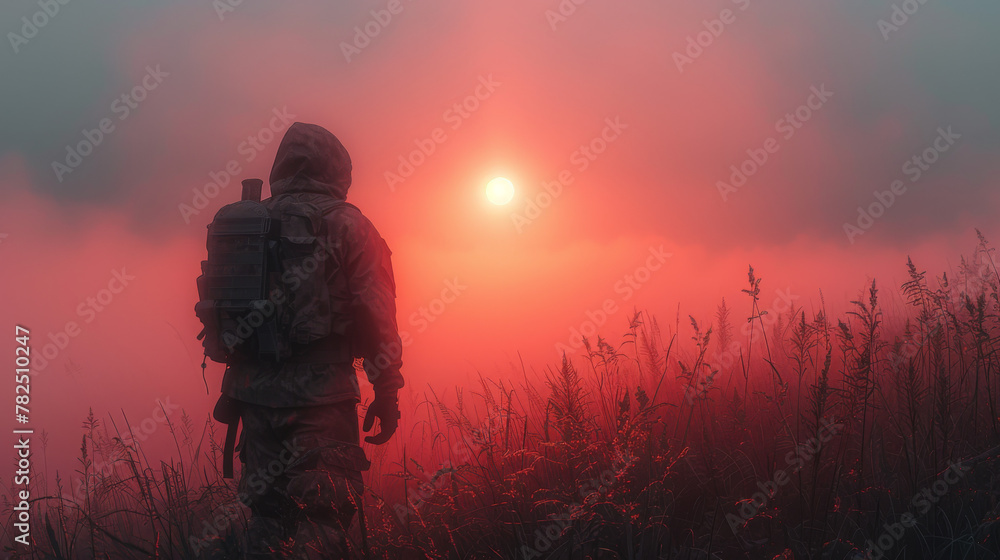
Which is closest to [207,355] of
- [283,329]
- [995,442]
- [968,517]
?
[283,329]

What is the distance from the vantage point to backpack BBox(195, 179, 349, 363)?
→ 3.39 m

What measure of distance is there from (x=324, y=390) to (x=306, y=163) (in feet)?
4.56

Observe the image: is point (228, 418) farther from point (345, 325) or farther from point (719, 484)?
point (719, 484)

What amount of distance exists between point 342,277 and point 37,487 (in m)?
5.09

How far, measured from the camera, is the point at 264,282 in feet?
11.2

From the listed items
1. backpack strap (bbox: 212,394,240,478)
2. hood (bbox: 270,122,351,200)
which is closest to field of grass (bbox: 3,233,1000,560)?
backpack strap (bbox: 212,394,240,478)

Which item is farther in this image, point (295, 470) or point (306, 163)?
point (306, 163)

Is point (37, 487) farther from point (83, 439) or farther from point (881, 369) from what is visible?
point (881, 369)

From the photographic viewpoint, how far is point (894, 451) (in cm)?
347

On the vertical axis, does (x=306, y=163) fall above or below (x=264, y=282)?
above

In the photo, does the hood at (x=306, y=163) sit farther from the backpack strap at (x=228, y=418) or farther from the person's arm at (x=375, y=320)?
the backpack strap at (x=228, y=418)

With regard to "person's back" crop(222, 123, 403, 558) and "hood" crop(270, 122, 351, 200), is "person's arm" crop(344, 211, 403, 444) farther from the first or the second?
"hood" crop(270, 122, 351, 200)

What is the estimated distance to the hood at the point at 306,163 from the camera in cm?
377

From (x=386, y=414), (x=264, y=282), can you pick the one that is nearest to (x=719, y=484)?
(x=386, y=414)
